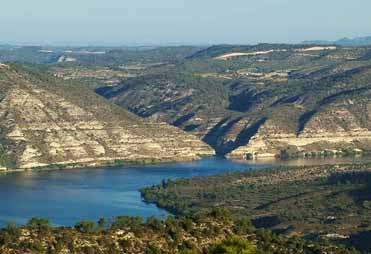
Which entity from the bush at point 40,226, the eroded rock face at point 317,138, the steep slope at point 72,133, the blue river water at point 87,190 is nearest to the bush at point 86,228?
the bush at point 40,226

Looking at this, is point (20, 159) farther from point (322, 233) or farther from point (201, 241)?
point (201, 241)

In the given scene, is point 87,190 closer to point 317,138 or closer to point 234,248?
point 317,138

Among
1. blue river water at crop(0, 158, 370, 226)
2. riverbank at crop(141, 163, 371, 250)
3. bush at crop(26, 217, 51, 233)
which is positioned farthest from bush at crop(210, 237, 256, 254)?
blue river water at crop(0, 158, 370, 226)

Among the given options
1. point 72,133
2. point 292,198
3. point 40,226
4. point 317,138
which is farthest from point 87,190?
point 40,226

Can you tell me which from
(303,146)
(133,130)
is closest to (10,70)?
(133,130)

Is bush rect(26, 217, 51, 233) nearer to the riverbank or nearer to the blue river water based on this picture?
the riverbank

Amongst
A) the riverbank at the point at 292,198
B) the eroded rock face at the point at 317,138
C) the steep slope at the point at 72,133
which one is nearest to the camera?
the riverbank at the point at 292,198

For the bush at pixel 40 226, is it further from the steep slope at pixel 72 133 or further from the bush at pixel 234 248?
the steep slope at pixel 72 133
